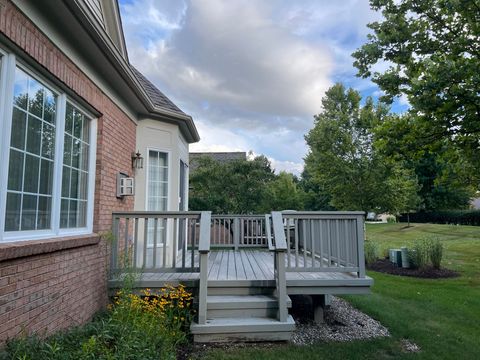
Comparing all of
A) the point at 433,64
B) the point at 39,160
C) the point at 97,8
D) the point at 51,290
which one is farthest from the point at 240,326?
the point at 97,8

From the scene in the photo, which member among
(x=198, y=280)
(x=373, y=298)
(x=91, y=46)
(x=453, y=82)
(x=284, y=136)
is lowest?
(x=373, y=298)

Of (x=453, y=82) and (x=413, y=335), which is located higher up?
(x=453, y=82)

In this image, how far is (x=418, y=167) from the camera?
1297 inches

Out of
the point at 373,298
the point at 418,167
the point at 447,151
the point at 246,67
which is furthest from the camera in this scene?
the point at 418,167

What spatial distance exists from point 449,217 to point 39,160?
3375 centimetres

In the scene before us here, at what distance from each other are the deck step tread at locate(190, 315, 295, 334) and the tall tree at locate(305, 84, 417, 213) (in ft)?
34.7

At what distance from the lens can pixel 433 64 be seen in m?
4.44

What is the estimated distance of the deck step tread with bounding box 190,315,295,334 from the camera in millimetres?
4137

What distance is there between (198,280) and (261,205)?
9.16 m

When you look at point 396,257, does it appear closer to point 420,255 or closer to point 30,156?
point 420,255

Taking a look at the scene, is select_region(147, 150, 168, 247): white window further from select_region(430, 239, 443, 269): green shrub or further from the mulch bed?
select_region(430, 239, 443, 269): green shrub

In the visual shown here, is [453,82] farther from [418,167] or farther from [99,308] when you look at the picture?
[418,167]

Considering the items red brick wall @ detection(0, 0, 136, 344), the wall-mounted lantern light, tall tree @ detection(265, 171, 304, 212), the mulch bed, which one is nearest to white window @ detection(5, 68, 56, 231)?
red brick wall @ detection(0, 0, 136, 344)

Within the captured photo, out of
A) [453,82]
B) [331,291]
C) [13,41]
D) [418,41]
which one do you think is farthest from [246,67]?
[13,41]
